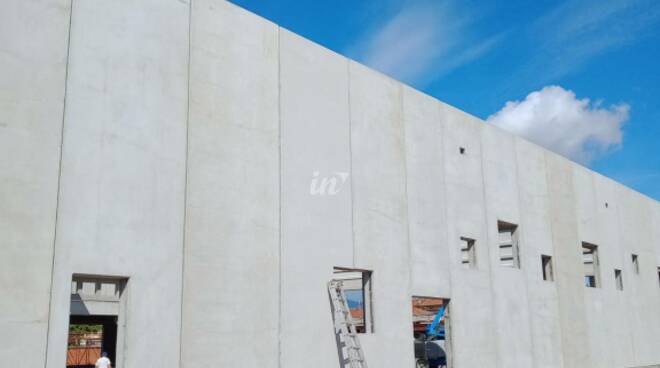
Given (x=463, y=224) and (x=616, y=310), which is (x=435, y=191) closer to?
(x=463, y=224)

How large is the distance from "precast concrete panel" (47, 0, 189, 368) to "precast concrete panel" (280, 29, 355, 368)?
8.46ft

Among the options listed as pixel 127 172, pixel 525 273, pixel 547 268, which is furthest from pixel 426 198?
pixel 127 172

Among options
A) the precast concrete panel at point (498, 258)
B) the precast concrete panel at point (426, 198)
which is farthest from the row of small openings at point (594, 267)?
the precast concrete panel at point (426, 198)

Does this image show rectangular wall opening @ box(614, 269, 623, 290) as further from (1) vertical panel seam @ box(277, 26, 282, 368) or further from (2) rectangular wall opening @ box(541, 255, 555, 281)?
(1) vertical panel seam @ box(277, 26, 282, 368)

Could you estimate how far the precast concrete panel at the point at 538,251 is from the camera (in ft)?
65.8

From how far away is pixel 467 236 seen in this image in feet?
59.9

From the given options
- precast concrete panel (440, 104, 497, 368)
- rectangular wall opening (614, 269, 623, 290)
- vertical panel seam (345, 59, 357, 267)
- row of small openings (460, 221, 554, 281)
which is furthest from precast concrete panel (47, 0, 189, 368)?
rectangular wall opening (614, 269, 623, 290)

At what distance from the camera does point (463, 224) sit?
18.2 meters

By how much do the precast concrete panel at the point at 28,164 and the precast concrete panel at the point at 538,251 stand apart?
14332 mm

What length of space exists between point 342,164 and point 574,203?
1212 centimetres

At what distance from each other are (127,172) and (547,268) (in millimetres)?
15200

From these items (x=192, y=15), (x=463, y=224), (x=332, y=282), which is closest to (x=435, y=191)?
(x=463, y=224)

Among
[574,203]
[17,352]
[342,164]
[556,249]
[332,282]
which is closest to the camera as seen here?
[17,352]

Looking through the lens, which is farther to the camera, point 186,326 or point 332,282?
point 332,282
